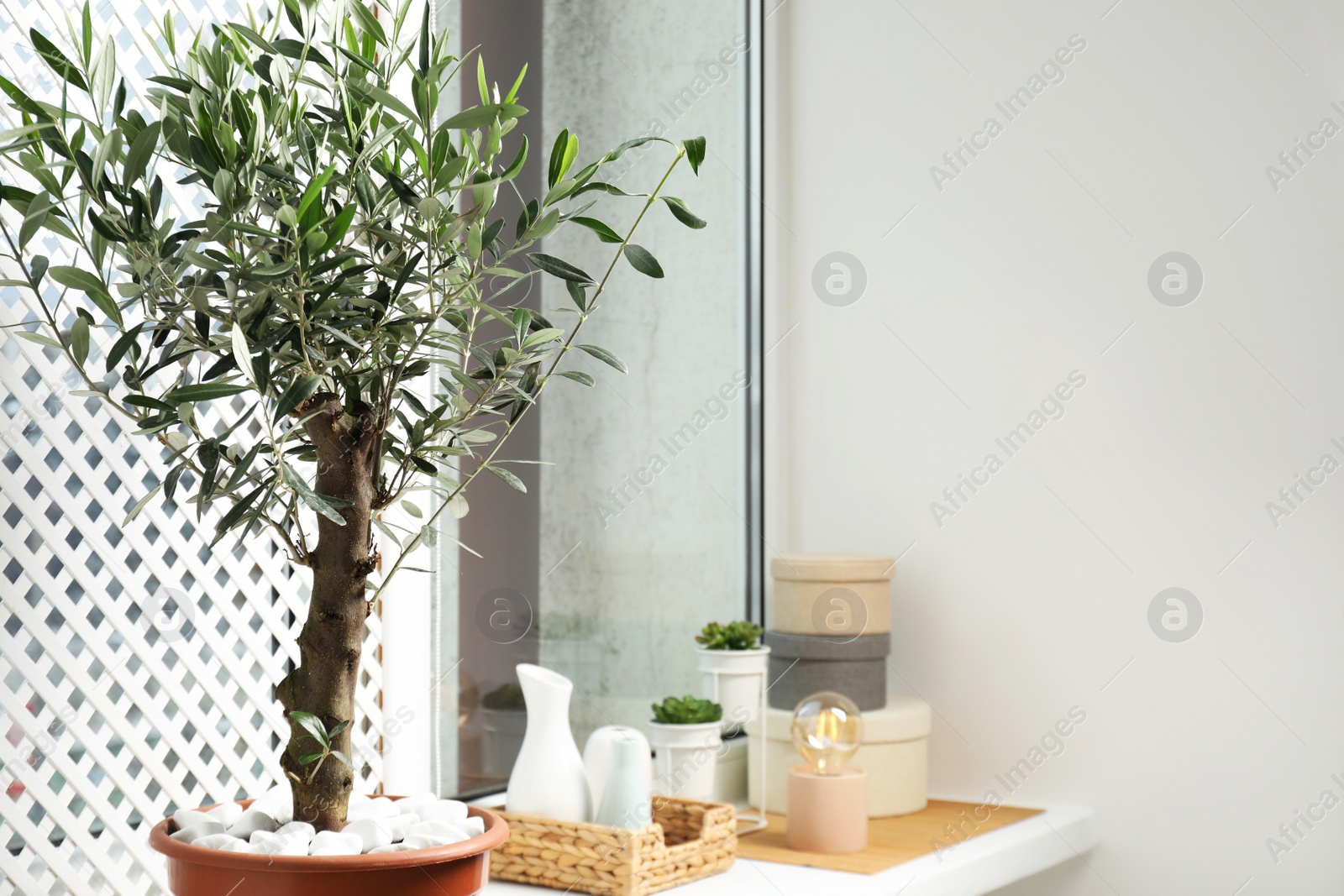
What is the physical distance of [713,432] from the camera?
7.01 ft

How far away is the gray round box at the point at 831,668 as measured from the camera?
72.7 inches

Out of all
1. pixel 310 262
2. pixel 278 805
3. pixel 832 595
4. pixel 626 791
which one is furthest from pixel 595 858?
pixel 310 262

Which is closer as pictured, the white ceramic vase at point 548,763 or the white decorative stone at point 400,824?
the white decorative stone at point 400,824

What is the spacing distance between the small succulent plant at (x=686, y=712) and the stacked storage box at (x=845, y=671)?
16cm

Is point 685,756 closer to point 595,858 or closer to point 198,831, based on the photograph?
point 595,858

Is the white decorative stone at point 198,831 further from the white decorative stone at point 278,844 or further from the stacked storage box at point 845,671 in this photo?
the stacked storage box at point 845,671

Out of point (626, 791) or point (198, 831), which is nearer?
point (198, 831)

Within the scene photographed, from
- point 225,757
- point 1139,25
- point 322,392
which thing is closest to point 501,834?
point 322,392

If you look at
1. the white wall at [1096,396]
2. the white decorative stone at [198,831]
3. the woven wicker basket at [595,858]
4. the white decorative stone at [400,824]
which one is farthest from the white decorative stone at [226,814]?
the white wall at [1096,396]

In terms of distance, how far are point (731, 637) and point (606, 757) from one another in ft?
1.40

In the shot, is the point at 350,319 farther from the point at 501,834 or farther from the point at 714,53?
the point at 714,53

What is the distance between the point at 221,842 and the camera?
77 cm

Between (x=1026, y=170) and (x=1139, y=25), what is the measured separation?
295mm

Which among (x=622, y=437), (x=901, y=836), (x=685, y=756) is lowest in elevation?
(x=901, y=836)
